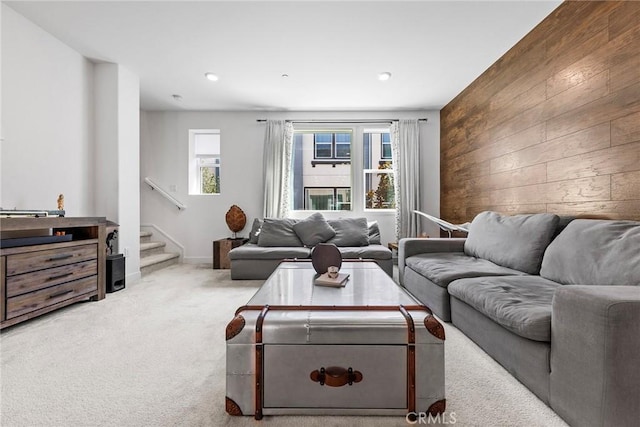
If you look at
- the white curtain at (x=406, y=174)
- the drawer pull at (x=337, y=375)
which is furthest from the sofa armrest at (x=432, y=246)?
→ the drawer pull at (x=337, y=375)

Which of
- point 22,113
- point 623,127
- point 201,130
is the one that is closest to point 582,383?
point 623,127

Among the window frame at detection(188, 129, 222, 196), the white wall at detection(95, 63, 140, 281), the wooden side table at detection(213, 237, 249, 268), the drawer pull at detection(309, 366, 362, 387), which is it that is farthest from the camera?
the window frame at detection(188, 129, 222, 196)

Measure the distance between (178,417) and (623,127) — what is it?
9.85ft

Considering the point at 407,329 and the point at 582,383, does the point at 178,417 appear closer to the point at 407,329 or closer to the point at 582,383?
the point at 407,329

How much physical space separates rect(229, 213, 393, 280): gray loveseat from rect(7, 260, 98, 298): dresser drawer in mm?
1516

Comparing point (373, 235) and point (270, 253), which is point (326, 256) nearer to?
point (270, 253)

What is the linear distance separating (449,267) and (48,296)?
3.35m

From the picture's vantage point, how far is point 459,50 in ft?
10.9

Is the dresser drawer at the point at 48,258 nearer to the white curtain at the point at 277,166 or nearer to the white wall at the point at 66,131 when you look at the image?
the white wall at the point at 66,131

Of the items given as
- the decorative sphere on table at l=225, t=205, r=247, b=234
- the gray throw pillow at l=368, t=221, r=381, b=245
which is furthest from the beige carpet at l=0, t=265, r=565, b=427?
the decorative sphere on table at l=225, t=205, r=247, b=234

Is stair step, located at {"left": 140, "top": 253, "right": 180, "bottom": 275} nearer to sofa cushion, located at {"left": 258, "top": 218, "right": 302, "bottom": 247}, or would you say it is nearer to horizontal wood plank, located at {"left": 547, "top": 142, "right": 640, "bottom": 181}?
sofa cushion, located at {"left": 258, "top": 218, "right": 302, "bottom": 247}

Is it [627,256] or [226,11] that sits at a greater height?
[226,11]

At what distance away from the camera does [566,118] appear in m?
2.48

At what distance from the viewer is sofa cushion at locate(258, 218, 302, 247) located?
4410mm
